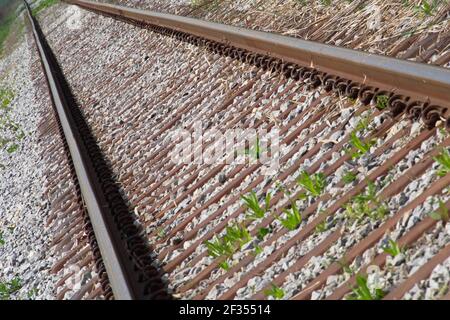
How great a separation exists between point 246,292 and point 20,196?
213 inches

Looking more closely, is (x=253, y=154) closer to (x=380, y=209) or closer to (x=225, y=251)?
(x=225, y=251)

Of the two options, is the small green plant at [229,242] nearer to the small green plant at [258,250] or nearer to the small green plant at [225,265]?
the small green plant at [225,265]

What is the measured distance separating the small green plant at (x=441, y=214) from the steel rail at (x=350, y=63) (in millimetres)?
Result: 754

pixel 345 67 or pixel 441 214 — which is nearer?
pixel 441 214

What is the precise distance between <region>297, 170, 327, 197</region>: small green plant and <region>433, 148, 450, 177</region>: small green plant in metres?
0.80

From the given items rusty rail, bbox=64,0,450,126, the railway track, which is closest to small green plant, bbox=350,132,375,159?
the railway track

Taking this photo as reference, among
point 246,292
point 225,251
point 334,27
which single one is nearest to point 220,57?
point 334,27

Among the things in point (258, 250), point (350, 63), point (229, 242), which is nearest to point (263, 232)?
point (258, 250)

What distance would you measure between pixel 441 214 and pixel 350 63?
1822 millimetres

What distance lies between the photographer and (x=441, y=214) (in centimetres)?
312

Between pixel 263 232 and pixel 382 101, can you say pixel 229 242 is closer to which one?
pixel 263 232

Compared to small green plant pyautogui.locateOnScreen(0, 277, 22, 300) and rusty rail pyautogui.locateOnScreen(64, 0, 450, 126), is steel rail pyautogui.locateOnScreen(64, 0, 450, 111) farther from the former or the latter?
small green plant pyautogui.locateOnScreen(0, 277, 22, 300)

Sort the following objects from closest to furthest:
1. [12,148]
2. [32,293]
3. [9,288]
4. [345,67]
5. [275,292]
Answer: [275,292] → [345,67] → [32,293] → [9,288] → [12,148]

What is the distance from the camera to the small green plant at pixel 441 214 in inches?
122
